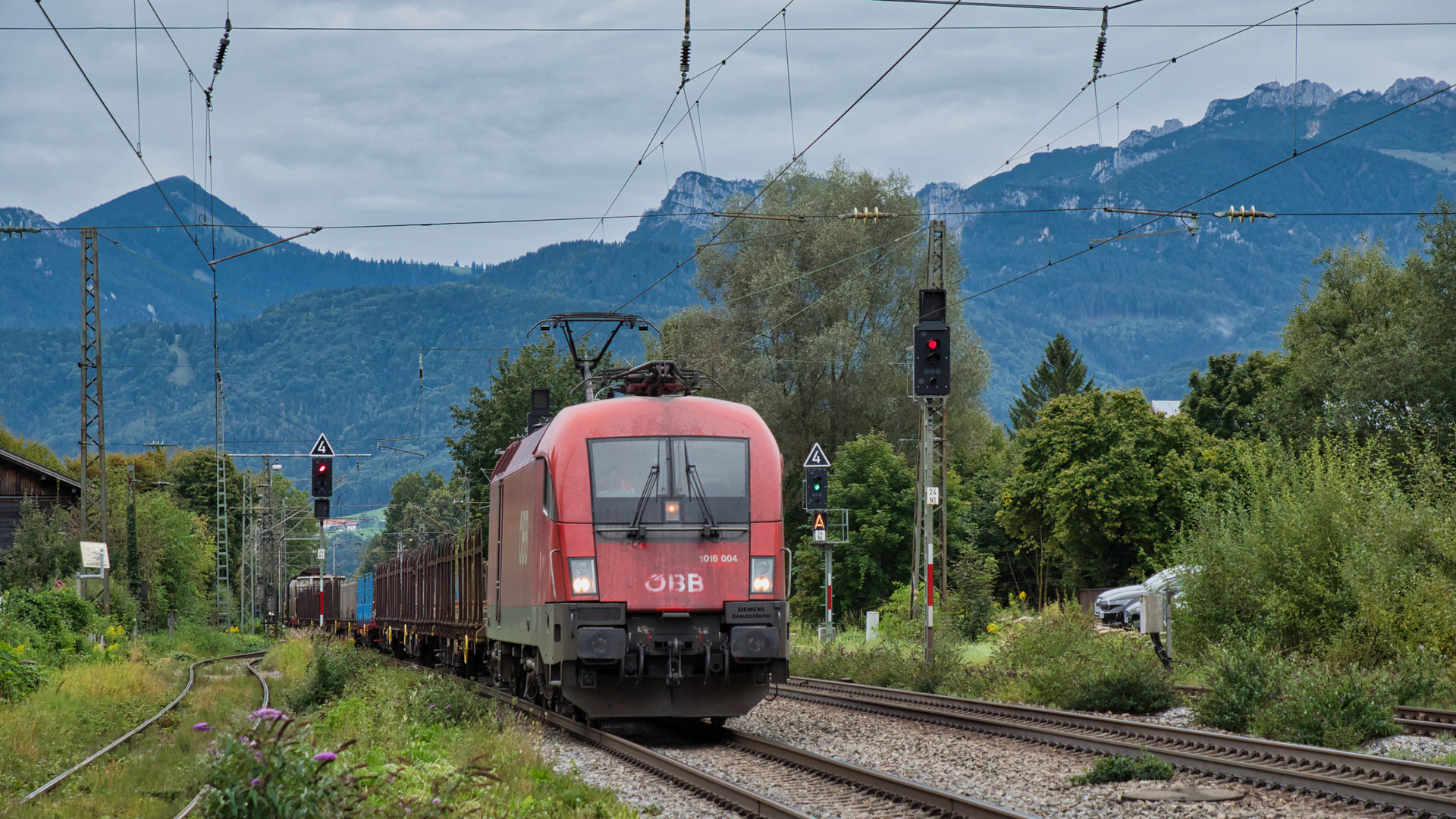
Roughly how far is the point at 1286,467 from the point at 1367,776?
32.9 feet

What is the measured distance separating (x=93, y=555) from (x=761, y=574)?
63.7ft

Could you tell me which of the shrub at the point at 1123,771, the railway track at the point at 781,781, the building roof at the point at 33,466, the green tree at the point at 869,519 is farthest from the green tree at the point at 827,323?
the shrub at the point at 1123,771

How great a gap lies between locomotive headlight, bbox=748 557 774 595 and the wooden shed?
43191mm

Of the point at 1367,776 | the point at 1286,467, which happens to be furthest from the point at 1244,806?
the point at 1286,467

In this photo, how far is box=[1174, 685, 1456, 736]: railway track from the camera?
12.1 meters

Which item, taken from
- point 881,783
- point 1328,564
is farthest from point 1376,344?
point 881,783

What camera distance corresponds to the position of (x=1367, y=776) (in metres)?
9.62

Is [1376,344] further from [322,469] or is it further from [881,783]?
[881,783]

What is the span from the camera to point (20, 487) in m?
50.2

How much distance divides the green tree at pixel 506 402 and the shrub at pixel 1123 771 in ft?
159

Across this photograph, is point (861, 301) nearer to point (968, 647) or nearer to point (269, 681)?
A: point (968, 647)

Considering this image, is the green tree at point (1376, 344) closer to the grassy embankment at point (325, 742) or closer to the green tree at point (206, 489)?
the grassy embankment at point (325, 742)

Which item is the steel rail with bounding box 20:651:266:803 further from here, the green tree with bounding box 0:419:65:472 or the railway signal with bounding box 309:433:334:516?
the green tree with bounding box 0:419:65:472

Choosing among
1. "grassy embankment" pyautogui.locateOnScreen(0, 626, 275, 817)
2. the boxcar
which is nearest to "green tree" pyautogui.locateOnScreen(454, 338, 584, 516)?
the boxcar
